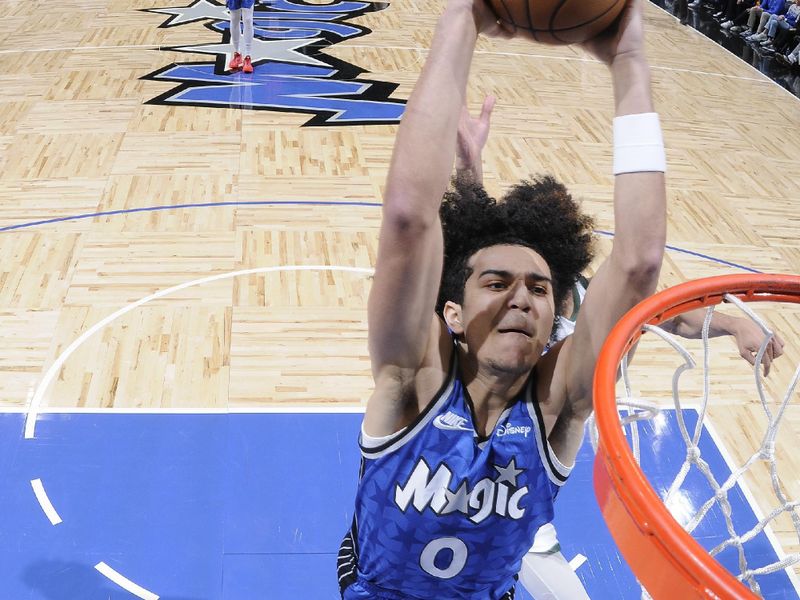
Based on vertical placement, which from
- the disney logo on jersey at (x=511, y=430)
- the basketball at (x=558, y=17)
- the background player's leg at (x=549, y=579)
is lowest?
the background player's leg at (x=549, y=579)

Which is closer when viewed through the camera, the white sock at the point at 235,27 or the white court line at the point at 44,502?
the white court line at the point at 44,502

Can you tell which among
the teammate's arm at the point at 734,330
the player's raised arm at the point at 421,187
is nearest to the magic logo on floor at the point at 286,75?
the teammate's arm at the point at 734,330

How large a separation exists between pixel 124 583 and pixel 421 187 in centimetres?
287

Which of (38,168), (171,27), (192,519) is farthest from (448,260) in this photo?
(171,27)

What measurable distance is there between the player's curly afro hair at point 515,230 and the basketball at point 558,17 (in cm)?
64

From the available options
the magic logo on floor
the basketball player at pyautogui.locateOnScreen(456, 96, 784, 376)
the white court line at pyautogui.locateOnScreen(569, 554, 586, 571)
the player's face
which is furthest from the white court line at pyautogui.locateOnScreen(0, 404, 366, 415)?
the magic logo on floor

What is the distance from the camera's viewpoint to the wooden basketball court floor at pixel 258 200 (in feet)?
18.4

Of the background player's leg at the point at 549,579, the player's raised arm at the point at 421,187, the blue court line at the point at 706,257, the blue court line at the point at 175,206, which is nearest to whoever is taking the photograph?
the player's raised arm at the point at 421,187

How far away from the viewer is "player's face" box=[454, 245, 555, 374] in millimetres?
2424

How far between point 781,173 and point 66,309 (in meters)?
6.59

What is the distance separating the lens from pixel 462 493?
7.97ft

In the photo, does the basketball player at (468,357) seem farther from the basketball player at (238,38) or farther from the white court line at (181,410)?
the basketball player at (238,38)

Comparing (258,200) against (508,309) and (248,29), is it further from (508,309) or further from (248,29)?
(508,309)

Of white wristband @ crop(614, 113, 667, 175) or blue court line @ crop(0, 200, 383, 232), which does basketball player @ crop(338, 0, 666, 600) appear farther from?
blue court line @ crop(0, 200, 383, 232)
